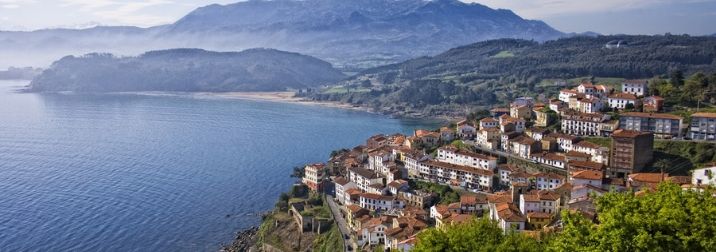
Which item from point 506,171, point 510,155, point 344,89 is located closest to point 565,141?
point 510,155

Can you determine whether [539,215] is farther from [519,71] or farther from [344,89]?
[344,89]

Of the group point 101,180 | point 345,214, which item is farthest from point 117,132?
point 345,214

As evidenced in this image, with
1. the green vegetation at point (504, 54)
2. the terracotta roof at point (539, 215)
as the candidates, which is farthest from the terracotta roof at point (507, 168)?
the green vegetation at point (504, 54)

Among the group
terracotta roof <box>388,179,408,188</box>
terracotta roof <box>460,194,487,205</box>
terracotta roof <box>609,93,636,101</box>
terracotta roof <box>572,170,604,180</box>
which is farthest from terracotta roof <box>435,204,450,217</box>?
terracotta roof <box>609,93,636,101</box>

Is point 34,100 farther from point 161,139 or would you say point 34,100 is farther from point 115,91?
point 161,139

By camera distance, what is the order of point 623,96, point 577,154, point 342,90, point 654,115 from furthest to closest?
point 342,90 < point 623,96 < point 654,115 < point 577,154
